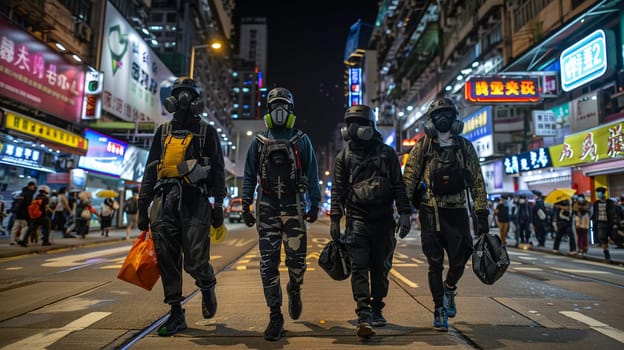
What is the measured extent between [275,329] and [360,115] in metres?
2.02

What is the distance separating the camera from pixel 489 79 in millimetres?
21938

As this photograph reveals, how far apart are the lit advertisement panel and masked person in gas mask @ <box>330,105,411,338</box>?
753 inches

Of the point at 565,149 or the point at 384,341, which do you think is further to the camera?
the point at 565,149

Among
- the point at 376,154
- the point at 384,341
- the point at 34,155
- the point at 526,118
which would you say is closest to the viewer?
the point at 384,341

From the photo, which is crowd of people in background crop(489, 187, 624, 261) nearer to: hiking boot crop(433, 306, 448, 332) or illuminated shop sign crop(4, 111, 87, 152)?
hiking boot crop(433, 306, 448, 332)

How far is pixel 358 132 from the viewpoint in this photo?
3732mm

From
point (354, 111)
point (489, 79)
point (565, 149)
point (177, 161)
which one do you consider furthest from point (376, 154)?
point (489, 79)

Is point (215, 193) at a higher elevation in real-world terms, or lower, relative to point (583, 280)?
higher

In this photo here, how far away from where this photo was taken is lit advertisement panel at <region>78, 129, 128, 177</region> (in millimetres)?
20156

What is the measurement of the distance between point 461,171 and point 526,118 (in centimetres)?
2448

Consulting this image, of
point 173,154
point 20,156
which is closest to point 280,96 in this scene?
point 173,154

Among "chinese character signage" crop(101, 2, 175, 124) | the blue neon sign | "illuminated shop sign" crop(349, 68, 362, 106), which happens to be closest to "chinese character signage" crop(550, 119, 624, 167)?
the blue neon sign

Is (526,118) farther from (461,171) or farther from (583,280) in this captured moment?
(461,171)

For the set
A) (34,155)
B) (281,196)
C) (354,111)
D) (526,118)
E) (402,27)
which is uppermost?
(402,27)
